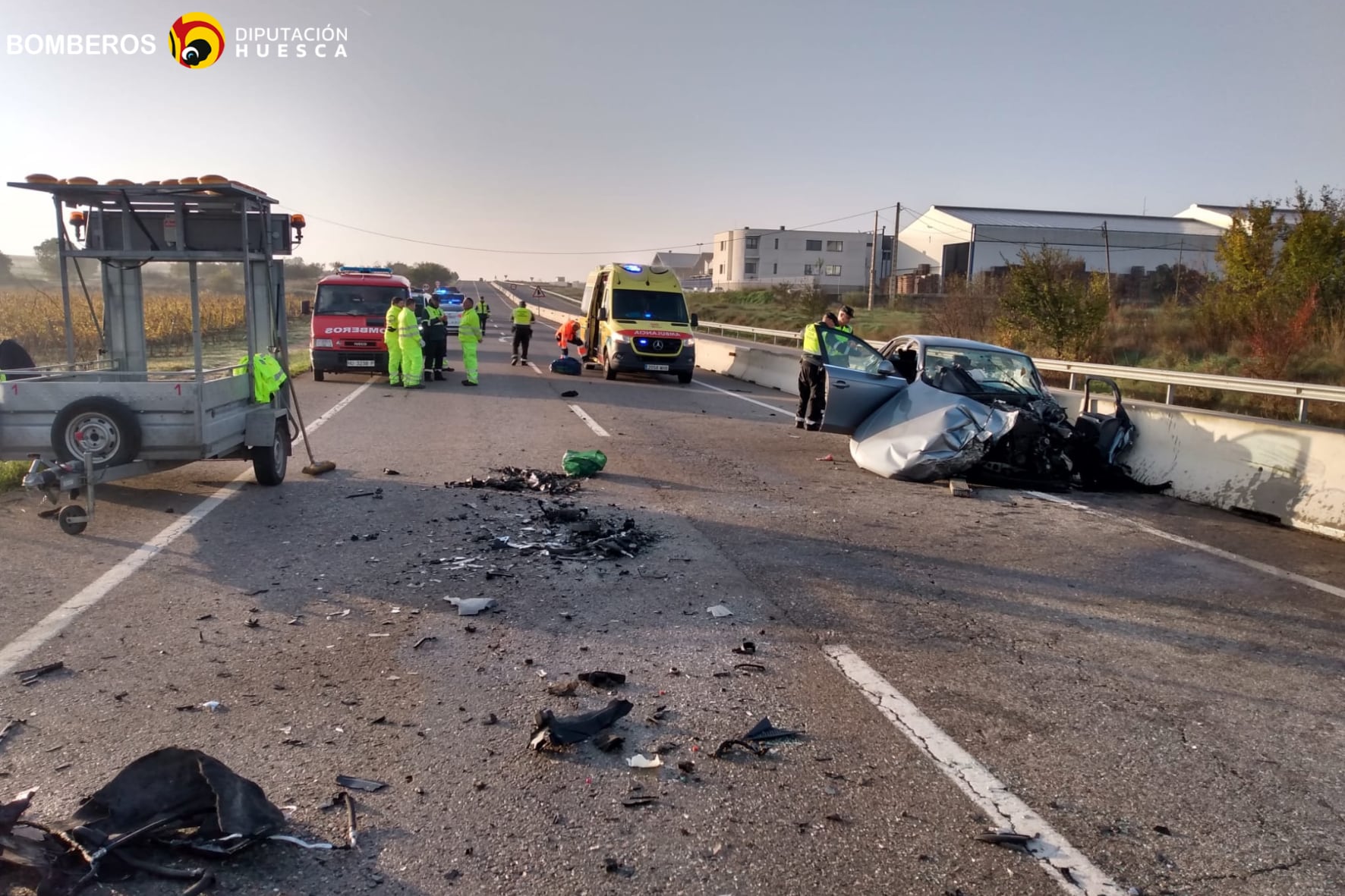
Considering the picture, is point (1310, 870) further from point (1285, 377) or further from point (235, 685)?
point (1285, 377)

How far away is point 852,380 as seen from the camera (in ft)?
36.8

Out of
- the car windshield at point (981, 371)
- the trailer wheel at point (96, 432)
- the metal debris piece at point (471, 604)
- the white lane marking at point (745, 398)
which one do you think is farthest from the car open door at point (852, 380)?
the trailer wheel at point (96, 432)

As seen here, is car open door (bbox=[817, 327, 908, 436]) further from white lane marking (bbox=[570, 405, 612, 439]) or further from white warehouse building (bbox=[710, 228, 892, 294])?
white warehouse building (bbox=[710, 228, 892, 294])

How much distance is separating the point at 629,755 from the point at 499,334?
135 feet

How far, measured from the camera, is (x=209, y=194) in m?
8.41

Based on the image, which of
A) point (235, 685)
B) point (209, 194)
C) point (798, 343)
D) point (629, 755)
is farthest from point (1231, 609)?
point (798, 343)

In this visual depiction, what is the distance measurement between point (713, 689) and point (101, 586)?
159 inches

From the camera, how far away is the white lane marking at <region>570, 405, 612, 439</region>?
1322cm

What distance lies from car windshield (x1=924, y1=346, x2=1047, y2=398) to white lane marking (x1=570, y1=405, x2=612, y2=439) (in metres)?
4.43

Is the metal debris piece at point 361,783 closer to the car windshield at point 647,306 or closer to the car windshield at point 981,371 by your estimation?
the car windshield at point 981,371

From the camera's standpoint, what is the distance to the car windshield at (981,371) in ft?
36.1

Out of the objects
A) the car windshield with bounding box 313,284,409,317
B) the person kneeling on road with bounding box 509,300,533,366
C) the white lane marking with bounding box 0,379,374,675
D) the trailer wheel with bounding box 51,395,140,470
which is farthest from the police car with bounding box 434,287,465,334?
the trailer wheel with bounding box 51,395,140,470

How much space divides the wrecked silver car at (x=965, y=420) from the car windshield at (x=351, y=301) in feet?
38.9

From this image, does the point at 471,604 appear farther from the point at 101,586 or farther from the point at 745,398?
the point at 745,398
